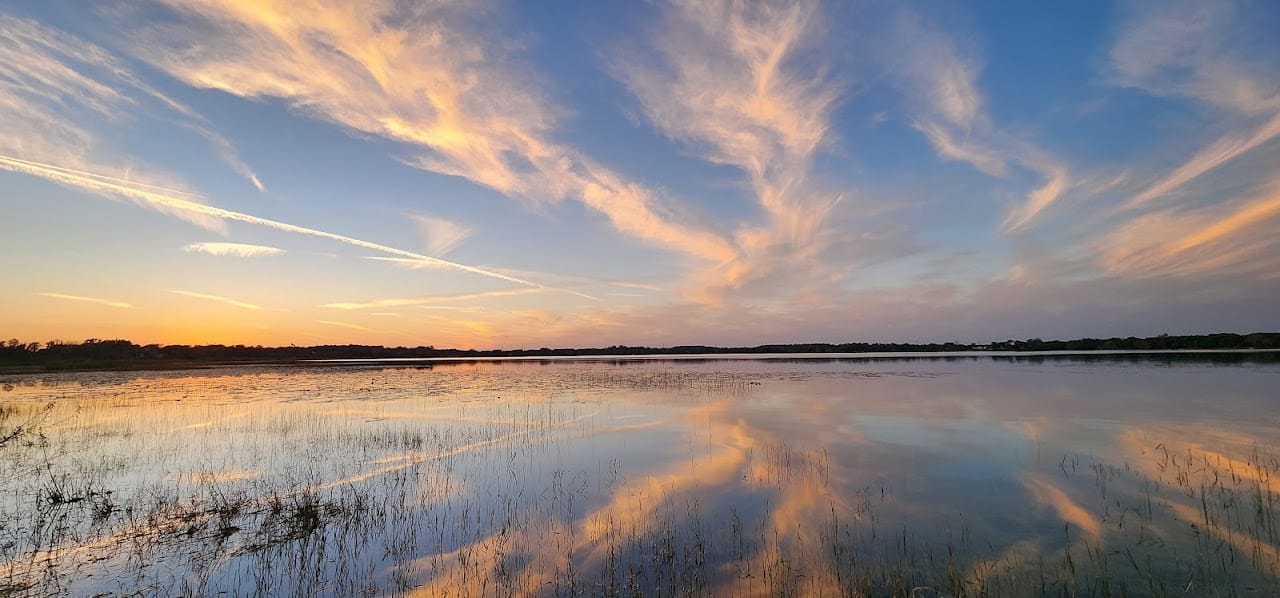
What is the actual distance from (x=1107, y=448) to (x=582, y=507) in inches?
557

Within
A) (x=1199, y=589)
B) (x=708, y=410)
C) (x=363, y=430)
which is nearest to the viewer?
(x=1199, y=589)

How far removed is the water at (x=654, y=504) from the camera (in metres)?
7.26

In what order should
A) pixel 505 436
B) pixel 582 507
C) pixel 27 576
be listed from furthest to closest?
pixel 505 436
pixel 582 507
pixel 27 576

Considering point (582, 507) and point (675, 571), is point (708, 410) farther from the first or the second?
point (675, 571)

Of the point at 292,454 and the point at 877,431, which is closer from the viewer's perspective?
the point at 292,454

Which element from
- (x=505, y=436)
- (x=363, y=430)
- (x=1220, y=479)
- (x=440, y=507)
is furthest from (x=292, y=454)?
(x=1220, y=479)

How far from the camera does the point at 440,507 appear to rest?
10.7m

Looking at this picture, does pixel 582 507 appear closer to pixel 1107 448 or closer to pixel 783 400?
pixel 1107 448

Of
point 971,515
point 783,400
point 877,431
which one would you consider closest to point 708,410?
point 783,400

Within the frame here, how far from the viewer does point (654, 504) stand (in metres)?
10.8

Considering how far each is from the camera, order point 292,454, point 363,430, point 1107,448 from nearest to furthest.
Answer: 1. point 1107,448
2. point 292,454
3. point 363,430

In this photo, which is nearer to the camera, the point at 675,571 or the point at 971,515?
the point at 675,571

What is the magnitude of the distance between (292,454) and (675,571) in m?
13.5

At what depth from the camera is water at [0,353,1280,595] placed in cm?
726
